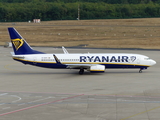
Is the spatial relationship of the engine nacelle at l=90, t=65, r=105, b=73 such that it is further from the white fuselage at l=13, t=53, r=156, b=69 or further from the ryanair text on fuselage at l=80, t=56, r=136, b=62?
the ryanair text on fuselage at l=80, t=56, r=136, b=62

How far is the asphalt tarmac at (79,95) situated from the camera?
3191cm

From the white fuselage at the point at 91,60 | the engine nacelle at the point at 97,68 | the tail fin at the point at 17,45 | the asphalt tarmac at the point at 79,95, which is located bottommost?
the asphalt tarmac at the point at 79,95

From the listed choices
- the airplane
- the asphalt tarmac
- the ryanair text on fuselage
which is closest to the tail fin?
the airplane

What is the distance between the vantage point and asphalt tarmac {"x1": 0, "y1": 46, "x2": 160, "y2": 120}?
31.9m

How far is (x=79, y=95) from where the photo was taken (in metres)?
40.4

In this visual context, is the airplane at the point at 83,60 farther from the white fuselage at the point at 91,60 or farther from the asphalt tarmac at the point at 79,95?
the asphalt tarmac at the point at 79,95

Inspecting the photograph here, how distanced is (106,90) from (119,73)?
52.1 feet

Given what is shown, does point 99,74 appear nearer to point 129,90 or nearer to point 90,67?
point 90,67

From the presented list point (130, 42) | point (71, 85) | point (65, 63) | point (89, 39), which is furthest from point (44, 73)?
point (89, 39)

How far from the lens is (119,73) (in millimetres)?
58625

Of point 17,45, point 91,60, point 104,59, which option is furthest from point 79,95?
point 17,45

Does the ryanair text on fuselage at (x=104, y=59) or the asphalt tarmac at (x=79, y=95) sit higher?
the ryanair text on fuselage at (x=104, y=59)

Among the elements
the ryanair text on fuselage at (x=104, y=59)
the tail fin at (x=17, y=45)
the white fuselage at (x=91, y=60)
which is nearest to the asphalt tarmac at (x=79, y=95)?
the white fuselage at (x=91, y=60)

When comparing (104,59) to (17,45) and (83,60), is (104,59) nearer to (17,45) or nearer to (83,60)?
(83,60)
